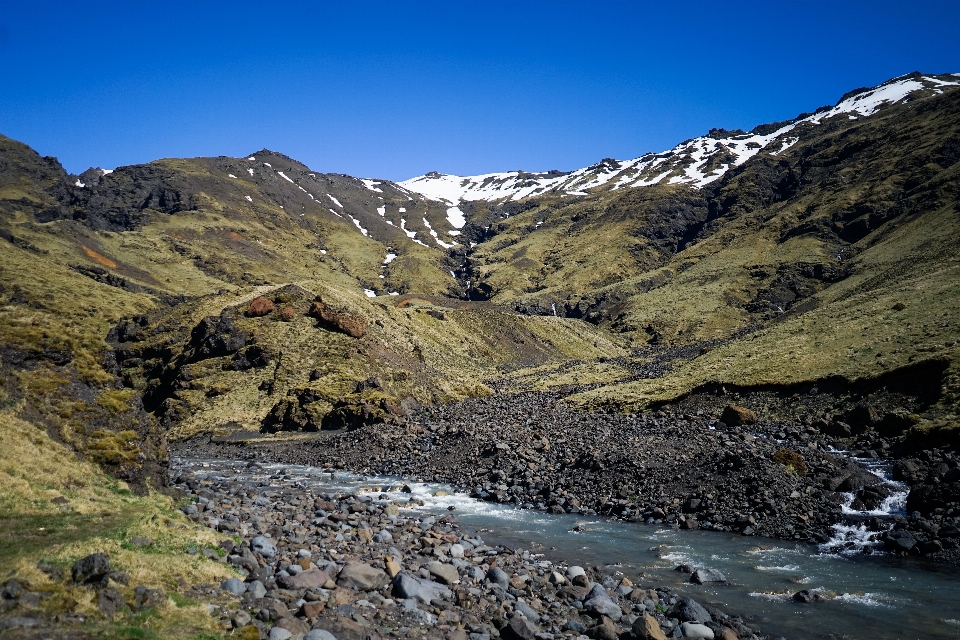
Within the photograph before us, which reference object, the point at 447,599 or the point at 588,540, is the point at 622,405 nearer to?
the point at 588,540

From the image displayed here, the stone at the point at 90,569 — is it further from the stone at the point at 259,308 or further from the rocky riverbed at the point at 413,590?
the stone at the point at 259,308

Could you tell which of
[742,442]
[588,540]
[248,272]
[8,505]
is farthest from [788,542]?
[248,272]

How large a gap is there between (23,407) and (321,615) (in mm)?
13879

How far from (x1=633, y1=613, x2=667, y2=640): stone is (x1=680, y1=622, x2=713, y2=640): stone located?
2.20ft

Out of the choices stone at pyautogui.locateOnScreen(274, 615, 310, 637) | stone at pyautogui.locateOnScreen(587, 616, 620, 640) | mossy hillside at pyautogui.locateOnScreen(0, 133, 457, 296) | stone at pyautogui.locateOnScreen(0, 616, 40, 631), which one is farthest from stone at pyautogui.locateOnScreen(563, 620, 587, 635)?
mossy hillside at pyautogui.locateOnScreen(0, 133, 457, 296)

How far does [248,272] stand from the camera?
5974 inches

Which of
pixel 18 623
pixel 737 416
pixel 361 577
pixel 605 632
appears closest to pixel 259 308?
pixel 737 416

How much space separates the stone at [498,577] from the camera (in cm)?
1344

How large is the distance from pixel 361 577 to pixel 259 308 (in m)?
56.4

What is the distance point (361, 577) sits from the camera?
12.0 metres

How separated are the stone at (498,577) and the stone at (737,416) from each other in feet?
102

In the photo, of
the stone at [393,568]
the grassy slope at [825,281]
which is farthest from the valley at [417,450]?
the grassy slope at [825,281]

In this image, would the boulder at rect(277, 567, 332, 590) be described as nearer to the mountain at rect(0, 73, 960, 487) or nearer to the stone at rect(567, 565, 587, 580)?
the stone at rect(567, 565, 587, 580)

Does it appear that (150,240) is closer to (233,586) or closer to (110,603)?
(233,586)
